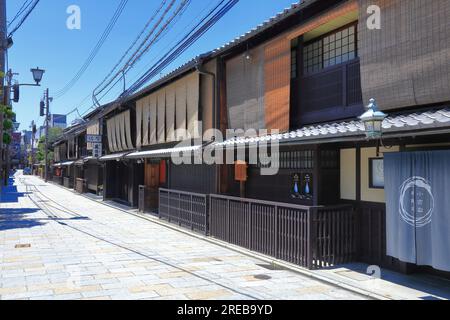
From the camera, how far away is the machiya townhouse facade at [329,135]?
21.7 feet

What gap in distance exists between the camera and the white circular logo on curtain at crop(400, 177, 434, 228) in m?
6.58

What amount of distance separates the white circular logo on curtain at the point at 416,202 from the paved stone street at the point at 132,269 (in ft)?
5.53

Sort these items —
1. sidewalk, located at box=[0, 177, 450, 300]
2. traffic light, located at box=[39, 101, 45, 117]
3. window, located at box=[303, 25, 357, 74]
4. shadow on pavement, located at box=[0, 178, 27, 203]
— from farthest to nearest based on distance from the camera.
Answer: traffic light, located at box=[39, 101, 45, 117], shadow on pavement, located at box=[0, 178, 27, 203], window, located at box=[303, 25, 357, 74], sidewalk, located at box=[0, 177, 450, 300]

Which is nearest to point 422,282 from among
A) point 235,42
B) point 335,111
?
point 335,111

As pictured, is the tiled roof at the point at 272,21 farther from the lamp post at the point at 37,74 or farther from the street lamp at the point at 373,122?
the lamp post at the point at 37,74

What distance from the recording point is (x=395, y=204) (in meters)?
7.18

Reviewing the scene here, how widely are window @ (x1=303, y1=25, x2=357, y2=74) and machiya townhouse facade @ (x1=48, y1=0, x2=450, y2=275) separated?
1.4 inches

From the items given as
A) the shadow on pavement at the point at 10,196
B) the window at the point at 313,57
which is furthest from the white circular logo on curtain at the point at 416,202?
the shadow on pavement at the point at 10,196

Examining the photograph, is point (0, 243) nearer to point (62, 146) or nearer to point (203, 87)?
point (203, 87)

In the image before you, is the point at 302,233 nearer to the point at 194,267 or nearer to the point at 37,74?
the point at 194,267

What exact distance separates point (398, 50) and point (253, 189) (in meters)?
6.28

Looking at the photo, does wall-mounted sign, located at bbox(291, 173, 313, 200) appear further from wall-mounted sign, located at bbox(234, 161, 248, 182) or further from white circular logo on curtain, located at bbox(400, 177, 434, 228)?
white circular logo on curtain, located at bbox(400, 177, 434, 228)

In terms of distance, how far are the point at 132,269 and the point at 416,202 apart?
5.79 metres

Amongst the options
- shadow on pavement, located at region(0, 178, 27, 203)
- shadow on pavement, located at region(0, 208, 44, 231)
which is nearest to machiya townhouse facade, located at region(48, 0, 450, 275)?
shadow on pavement, located at region(0, 208, 44, 231)
